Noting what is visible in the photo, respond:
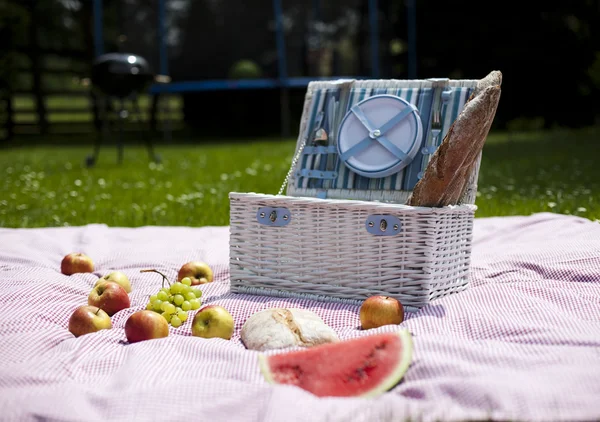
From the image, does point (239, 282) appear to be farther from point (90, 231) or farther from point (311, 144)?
point (90, 231)

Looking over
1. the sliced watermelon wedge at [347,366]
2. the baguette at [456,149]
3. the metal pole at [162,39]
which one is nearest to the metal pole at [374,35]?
the metal pole at [162,39]

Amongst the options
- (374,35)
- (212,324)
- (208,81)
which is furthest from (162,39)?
(212,324)

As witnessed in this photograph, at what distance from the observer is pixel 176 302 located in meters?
2.89

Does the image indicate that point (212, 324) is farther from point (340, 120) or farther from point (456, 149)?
point (340, 120)

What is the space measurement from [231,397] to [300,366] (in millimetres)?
266

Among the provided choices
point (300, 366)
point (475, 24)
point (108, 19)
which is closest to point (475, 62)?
point (475, 24)

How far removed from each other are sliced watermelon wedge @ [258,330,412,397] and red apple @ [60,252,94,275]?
1682 millimetres

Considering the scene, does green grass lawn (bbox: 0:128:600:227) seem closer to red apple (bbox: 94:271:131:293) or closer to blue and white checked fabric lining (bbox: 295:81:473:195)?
blue and white checked fabric lining (bbox: 295:81:473:195)

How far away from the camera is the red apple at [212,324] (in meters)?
2.61

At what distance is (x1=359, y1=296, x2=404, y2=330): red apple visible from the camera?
2.71 m

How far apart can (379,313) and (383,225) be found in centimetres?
41

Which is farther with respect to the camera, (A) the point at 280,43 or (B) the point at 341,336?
(A) the point at 280,43

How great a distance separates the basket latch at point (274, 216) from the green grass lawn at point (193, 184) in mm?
1968

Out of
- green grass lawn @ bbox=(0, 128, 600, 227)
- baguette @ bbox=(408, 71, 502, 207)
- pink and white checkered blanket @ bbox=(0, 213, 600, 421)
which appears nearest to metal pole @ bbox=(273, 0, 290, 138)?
green grass lawn @ bbox=(0, 128, 600, 227)
